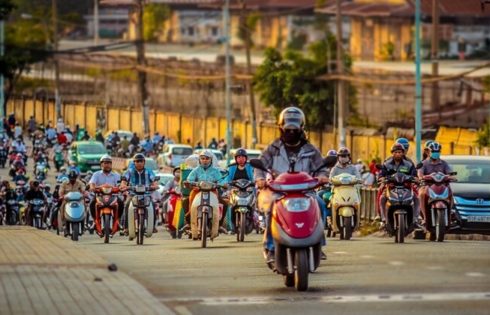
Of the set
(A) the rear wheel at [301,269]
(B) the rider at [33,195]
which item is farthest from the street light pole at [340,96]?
(A) the rear wheel at [301,269]

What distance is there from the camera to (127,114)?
111938 mm

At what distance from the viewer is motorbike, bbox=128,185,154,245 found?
3183 cm

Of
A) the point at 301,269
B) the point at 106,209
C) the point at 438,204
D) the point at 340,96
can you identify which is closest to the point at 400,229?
the point at 438,204

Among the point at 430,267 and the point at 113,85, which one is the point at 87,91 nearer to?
the point at 113,85

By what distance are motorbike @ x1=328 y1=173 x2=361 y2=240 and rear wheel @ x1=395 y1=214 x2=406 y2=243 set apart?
2769mm

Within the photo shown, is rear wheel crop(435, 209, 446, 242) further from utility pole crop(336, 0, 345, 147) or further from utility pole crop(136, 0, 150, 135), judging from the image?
utility pole crop(136, 0, 150, 135)

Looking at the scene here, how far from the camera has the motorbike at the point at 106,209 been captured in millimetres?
33312

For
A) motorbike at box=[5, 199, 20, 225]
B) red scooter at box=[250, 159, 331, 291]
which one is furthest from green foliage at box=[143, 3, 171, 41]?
red scooter at box=[250, 159, 331, 291]

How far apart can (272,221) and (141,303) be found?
9.10 ft

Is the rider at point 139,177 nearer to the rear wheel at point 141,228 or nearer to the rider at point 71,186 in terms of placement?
the rear wheel at point 141,228

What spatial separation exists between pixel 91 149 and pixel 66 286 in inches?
2381

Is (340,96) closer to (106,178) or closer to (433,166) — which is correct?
(106,178)

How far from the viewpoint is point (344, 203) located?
3186cm

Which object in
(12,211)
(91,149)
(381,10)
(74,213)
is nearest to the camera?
(74,213)
